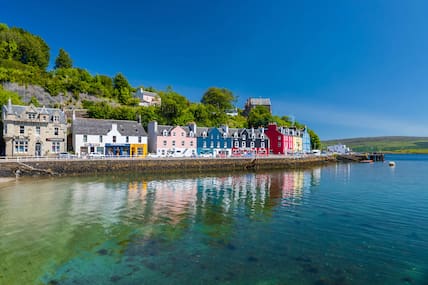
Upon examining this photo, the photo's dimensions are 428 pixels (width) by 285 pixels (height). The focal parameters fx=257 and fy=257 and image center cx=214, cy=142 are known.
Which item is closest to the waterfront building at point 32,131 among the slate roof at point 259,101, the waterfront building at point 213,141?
the waterfront building at point 213,141

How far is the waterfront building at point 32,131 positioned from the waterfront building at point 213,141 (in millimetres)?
27598

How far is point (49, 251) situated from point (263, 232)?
9442 millimetres

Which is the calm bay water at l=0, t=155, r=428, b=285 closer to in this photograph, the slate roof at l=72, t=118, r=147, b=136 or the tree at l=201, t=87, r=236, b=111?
the slate roof at l=72, t=118, r=147, b=136

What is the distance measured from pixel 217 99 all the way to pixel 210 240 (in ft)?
304

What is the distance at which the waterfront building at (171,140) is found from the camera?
5391 cm

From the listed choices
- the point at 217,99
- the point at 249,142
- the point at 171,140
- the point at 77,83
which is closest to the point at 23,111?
the point at 171,140

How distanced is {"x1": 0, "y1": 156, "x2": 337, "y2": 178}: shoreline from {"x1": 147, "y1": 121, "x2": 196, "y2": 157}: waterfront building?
7.27 m

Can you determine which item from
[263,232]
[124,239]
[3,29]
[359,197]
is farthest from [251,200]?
[3,29]

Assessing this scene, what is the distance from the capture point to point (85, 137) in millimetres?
46469

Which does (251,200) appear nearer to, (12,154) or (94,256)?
(94,256)

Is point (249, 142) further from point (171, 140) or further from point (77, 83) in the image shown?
point (77, 83)

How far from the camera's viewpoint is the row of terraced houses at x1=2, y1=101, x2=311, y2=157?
134 ft

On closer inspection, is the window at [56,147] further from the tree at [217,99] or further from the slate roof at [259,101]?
the slate roof at [259,101]

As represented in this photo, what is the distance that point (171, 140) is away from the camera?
55.5m
